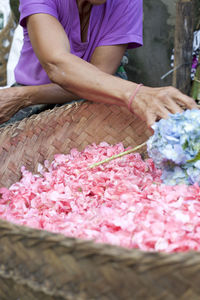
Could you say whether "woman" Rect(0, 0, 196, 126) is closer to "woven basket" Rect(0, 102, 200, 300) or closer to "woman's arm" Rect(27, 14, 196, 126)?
"woman's arm" Rect(27, 14, 196, 126)

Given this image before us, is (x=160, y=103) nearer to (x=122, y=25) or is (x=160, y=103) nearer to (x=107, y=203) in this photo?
(x=107, y=203)

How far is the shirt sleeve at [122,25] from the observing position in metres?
2.41

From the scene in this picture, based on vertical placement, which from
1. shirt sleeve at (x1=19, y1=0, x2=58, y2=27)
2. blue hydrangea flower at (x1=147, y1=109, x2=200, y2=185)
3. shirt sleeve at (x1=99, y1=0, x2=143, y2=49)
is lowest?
blue hydrangea flower at (x1=147, y1=109, x2=200, y2=185)

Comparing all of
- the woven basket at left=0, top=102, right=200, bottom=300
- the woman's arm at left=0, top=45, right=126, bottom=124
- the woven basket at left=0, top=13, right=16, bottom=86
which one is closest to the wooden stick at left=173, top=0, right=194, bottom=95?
the woman's arm at left=0, top=45, right=126, bottom=124

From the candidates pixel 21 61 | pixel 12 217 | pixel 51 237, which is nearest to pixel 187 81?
pixel 21 61

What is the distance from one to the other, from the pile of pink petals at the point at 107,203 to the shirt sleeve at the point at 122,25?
2.45 feet

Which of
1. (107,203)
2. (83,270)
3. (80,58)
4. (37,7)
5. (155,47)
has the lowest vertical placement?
(155,47)

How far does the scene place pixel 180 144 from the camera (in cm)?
149

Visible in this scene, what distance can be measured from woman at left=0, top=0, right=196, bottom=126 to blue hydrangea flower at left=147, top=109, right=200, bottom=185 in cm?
12

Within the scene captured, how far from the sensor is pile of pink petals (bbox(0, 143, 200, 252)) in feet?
4.12

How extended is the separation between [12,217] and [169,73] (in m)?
3.09

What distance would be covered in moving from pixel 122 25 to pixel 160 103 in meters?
1.00

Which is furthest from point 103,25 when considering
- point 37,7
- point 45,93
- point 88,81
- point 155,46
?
point 155,46

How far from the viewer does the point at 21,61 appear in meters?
2.71
